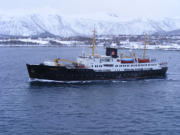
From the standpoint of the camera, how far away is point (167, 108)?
31.5 m

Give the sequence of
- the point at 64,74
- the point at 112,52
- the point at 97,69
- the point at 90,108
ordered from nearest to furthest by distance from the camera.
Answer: the point at 90,108 < the point at 64,74 < the point at 97,69 < the point at 112,52

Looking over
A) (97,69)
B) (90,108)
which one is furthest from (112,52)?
(90,108)

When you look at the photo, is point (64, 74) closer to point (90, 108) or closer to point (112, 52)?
point (112, 52)

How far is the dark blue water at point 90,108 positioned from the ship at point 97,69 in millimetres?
1720

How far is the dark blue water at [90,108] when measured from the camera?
25.4 meters

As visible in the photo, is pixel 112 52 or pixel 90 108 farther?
pixel 112 52

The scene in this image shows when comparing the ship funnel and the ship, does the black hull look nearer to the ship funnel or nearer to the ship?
the ship

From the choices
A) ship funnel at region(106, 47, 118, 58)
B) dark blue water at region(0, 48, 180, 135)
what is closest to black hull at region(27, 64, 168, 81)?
dark blue water at region(0, 48, 180, 135)

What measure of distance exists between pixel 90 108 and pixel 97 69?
50.2 feet

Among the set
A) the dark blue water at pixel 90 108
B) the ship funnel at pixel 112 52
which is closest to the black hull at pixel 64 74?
the dark blue water at pixel 90 108

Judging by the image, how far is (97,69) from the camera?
1810 inches

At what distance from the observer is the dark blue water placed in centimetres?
2539

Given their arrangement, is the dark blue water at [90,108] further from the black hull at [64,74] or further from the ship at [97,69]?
the ship at [97,69]

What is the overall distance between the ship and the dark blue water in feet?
5.64
